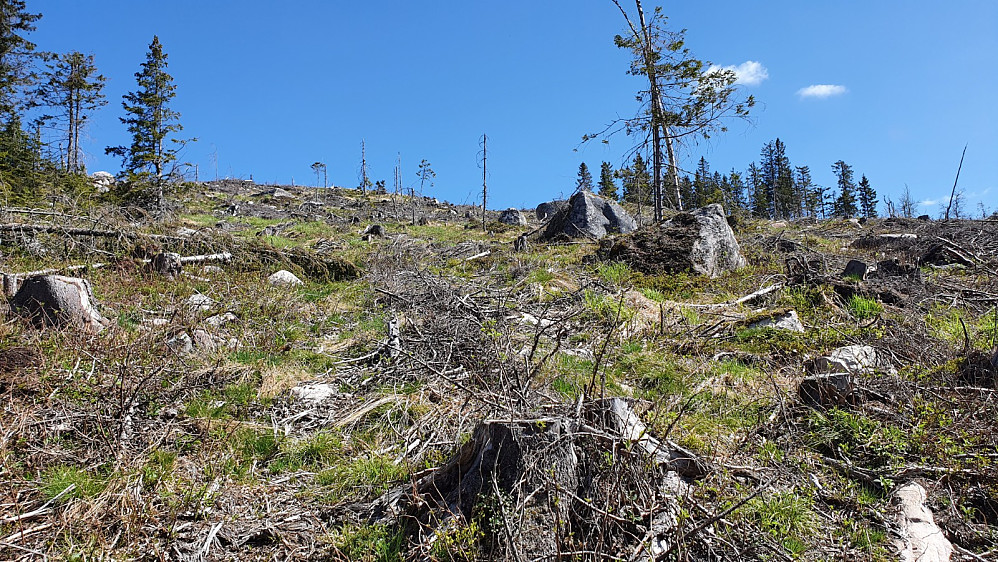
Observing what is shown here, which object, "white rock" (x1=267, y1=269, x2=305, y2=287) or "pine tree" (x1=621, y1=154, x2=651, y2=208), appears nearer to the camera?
"white rock" (x1=267, y1=269, x2=305, y2=287)

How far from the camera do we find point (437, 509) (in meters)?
2.50

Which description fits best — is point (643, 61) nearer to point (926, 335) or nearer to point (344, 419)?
point (926, 335)

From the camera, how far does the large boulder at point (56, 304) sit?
179 inches

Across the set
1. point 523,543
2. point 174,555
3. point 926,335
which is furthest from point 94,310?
point 926,335

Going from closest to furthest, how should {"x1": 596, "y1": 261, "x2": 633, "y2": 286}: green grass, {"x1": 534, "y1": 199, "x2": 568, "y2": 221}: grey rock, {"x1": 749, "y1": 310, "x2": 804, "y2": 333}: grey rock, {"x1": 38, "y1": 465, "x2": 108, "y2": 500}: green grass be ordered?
1. {"x1": 38, "y1": 465, "x2": 108, "y2": 500}: green grass
2. {"x1": 749, "y1": 310, "x2": 804, "y2": 333}: grey rock
3. {"x1": 596, "y1": 261, "x2": 633, "y2": 286}: green grass
4. {"x1": 534, "y1": 199, "x2": 568, "y2": 221}: grey rock

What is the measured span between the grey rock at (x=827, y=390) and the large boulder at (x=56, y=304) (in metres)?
6.66

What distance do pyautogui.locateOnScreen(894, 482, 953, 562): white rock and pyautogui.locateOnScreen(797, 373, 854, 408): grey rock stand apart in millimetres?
934

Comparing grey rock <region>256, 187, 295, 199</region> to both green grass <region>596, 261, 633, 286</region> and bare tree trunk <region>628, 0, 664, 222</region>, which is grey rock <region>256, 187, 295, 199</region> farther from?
green grass <region>596, 261, 633, 286</region>

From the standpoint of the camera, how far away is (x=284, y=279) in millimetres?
7785

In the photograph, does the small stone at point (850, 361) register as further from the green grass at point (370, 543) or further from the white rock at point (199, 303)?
the white rock at point (199, 303)

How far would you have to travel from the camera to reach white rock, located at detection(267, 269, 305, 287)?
7.61 metres

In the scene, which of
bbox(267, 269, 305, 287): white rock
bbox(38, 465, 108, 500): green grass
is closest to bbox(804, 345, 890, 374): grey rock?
bbox(38, 465, 108, 500): green grass

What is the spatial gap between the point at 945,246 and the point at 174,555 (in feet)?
40.6

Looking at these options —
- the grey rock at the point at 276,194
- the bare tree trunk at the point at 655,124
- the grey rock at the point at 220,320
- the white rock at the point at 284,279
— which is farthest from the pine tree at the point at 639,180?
the grey rock at the point at 276,194
